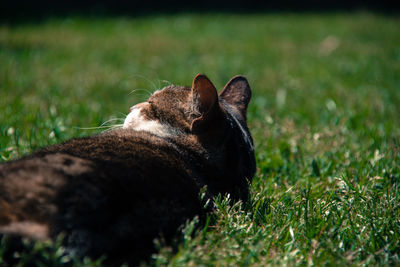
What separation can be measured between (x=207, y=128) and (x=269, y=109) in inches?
105

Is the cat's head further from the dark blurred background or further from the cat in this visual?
the dark blurred background

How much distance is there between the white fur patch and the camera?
2.60 metres

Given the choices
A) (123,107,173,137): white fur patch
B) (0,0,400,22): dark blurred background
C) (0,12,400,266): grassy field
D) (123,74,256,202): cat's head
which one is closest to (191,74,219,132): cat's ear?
(123,74,256,202): cat's head

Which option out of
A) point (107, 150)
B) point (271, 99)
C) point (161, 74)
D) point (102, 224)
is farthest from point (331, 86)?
point (102, 224)

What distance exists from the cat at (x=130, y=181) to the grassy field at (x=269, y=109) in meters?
0.12

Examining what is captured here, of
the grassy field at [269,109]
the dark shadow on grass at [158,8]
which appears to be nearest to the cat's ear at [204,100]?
the grassy field at [269,109]

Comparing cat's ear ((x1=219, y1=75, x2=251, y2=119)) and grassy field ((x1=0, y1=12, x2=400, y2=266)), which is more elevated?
cat's ear ((x1=219, y1=75, x2=251, y2=119))

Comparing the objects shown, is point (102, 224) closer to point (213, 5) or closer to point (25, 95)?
point (25, 95)

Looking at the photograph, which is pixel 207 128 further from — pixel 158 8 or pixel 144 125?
pixel 158 8

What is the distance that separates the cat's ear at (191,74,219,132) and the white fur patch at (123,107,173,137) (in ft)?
0.80

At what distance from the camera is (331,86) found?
594 centimetres

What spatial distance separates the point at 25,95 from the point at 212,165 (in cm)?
329

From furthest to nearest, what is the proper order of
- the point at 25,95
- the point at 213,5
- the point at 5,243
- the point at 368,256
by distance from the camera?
the point at 213,5 < the point at 25,95 < the point at 368,256 < the point at 5,243

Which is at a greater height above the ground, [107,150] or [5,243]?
[107,150]
